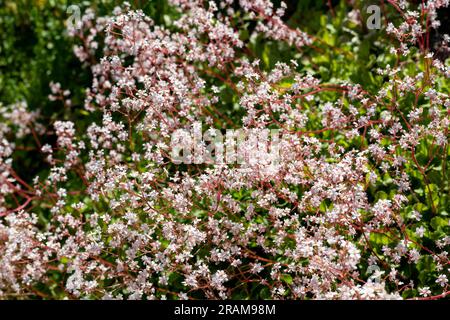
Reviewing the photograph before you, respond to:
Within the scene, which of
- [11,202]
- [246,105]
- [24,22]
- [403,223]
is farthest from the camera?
[24,22]

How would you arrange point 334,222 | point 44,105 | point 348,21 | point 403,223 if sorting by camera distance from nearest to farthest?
point 334,222 < point 403,223 < point 348,21 < point 44,105

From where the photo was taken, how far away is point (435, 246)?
3750 millimetres

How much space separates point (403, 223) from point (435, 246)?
0.94 feet

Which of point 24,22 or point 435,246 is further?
point 24,22

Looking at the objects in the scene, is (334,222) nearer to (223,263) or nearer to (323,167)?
(323,167)

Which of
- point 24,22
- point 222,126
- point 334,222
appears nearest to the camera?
point 334,222

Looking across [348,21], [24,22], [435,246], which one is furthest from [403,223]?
[24,22]

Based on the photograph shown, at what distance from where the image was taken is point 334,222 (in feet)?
10.6

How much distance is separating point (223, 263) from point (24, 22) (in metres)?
4.85
